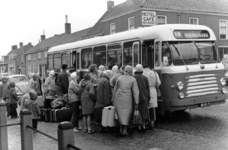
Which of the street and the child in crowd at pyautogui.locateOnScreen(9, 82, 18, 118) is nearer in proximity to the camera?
the street

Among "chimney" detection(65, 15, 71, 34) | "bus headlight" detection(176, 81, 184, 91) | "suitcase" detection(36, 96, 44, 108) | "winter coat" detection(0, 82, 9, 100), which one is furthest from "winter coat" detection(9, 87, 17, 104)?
"chimney" detection(65, 15, 71, 34)

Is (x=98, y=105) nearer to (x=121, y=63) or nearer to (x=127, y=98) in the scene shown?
(x=127, y=98)

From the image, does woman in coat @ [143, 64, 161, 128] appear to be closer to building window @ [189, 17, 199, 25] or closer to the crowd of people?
the crowd of people

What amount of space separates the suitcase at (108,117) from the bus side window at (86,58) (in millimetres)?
6012

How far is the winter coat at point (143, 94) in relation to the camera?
328 inches

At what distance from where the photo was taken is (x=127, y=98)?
8.12 meters

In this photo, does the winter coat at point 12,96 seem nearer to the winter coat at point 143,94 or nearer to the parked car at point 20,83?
the parked car at point 20,83

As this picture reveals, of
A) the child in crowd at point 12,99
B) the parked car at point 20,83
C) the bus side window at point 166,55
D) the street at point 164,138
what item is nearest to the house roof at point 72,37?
the parked car at point 20,83

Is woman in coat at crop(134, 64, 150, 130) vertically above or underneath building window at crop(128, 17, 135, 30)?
underneath

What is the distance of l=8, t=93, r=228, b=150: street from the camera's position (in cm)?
715

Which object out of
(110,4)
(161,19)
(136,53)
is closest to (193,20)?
(161,19)

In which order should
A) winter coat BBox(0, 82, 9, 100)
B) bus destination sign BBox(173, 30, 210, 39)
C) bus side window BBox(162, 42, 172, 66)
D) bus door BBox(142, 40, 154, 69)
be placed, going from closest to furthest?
bus side window BBox(162, 42, 172, 66)
bus destination sign BBox(173, 30, 210, 39)
bus door BBox(142, 40, 154, 69)
winter coat BBox(0, 82, 9, 100)

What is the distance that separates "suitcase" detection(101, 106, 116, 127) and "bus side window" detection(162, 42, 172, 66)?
2476 mm

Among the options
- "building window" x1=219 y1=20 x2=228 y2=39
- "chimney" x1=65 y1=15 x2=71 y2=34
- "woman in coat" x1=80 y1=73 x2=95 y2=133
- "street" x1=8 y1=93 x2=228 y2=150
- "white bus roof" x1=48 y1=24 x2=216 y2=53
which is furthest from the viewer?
"chimney" x1=65 y1=15 x2=71 y2=34
